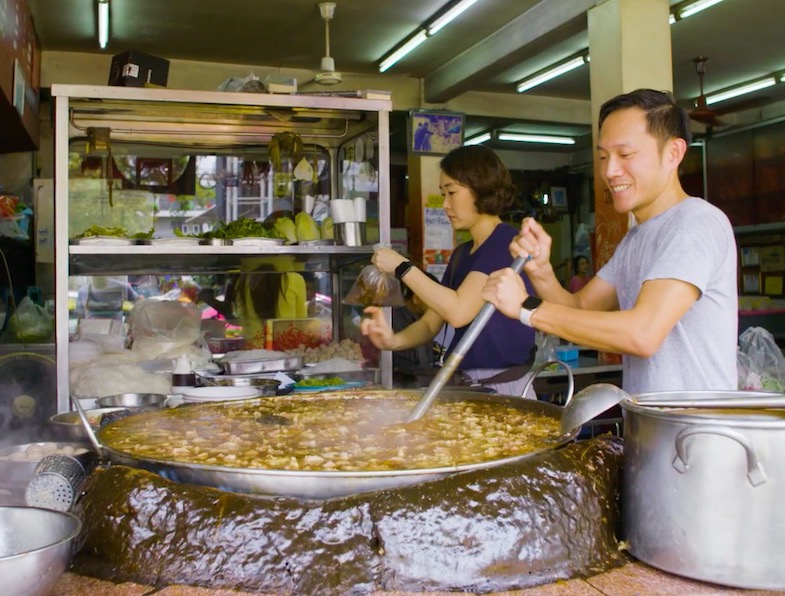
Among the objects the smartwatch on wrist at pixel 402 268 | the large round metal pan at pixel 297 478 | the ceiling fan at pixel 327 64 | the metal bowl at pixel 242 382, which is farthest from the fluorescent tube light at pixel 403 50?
the large round metal pan at pixel 297 478

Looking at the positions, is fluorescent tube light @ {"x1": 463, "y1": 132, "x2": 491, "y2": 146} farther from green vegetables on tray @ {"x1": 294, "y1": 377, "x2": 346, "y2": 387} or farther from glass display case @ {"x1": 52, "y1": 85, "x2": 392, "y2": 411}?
green vegetables on tray @ {"x1": 294, "y1": 377, "x2": 346, "y2": 387}

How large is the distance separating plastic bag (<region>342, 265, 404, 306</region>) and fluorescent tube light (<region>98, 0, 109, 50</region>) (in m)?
3.99

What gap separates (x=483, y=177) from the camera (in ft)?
10.2

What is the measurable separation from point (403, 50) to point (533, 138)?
4.58 meters

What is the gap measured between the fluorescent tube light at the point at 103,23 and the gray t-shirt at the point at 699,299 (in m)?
5.47

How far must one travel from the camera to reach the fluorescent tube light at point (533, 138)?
11.1m

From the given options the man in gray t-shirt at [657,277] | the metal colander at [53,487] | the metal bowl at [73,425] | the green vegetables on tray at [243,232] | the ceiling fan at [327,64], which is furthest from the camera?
the ceiling fan at [327,64]

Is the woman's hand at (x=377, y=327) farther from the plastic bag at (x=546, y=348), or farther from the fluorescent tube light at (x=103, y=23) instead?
the fluorescent tube light at (x=103, y=23)

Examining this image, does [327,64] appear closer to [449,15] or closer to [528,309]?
[449,15]

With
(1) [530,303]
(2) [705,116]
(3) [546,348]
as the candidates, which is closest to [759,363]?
(3) [546,348]

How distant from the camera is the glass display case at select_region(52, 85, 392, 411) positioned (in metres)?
3.72

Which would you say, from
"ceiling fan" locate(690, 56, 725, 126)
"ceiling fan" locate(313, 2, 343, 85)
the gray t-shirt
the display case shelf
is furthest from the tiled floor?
"ceiling fan" locate(690, 56, 725, 126)

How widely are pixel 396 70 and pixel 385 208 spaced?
185 inches

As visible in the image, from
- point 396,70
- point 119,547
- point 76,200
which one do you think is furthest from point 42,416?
point 396,70
